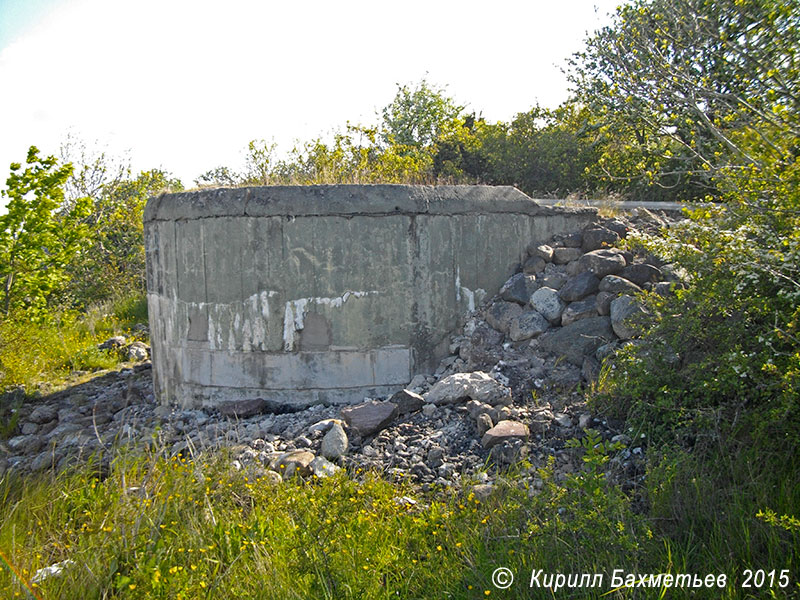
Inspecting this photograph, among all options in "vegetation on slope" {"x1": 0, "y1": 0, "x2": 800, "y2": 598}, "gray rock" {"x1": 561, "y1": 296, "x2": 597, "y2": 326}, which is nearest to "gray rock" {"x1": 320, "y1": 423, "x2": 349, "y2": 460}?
"vegetation on slope" {"x1": 0, "y1": 0, "x2": 800, "y2": 598}

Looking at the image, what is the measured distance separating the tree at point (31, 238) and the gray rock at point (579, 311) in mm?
7114

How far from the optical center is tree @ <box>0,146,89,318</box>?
8719 millimetres

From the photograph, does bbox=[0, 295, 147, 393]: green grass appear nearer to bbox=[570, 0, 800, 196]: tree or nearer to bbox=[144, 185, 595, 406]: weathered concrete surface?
bbox=[144, 185, 595, 406]: weathered concrete surface

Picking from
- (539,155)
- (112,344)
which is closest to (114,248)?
(112,344)

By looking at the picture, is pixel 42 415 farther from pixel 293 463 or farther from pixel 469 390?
pixel 469 390

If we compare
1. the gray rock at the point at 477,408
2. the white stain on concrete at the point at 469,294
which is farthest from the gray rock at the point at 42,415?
the gray rock at the point at 477,408

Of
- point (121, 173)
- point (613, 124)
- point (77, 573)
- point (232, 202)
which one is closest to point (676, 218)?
point (613, 124)

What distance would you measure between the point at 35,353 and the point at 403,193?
586 centimetres

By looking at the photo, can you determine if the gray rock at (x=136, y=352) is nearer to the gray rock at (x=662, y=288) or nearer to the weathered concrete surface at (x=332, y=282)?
the weathered concrete surface at (x=332, y=282)

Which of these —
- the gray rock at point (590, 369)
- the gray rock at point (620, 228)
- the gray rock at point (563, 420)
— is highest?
the gray rock at point (620, 228)

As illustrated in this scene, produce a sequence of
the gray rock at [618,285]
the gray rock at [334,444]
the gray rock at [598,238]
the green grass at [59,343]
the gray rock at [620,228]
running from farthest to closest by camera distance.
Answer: the green grass at [59,343] → the gray rock at [620,228] → the gray rock at [598,238] → the gray rock at [618,285] → the gray rock at [334,444]

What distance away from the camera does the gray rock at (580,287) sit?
18.9 feet

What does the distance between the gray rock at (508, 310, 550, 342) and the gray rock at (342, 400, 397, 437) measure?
4.46ft

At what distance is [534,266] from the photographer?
6242mm
